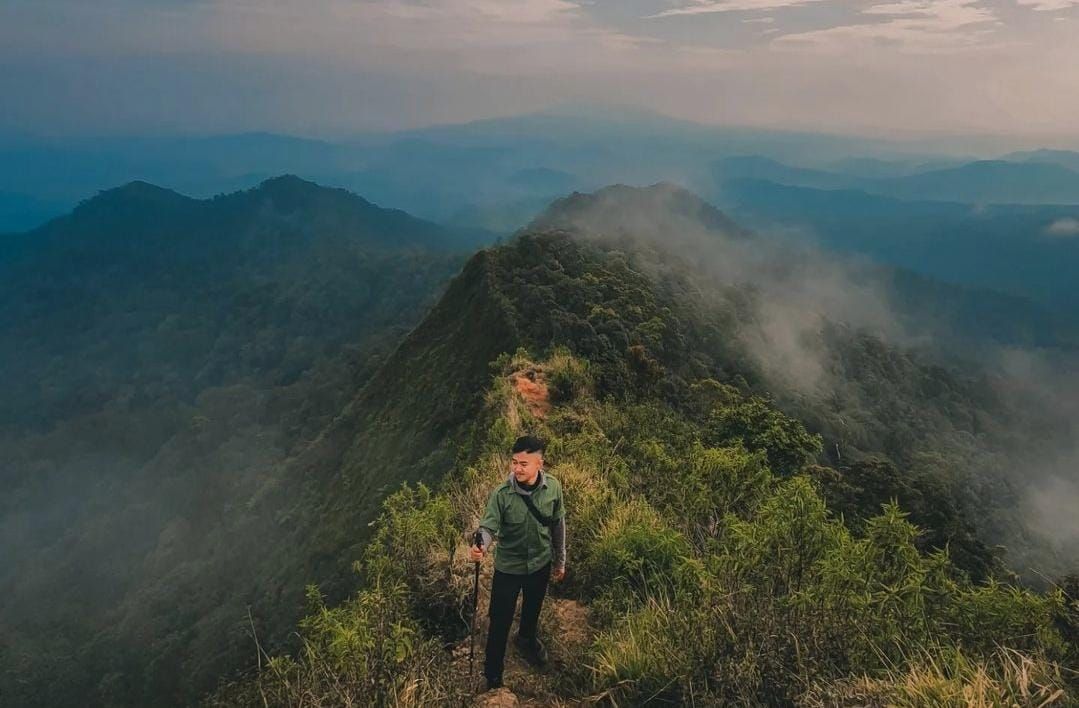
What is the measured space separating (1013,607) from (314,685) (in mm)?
5748

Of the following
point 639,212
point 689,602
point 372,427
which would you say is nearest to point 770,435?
point 689,602

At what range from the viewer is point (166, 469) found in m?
94.4

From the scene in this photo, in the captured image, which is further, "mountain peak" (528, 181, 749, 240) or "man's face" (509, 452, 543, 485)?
"mountain peak" (528, 181, 749, 240)

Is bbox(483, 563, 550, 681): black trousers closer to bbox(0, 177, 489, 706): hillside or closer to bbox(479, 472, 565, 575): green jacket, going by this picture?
bbox(479, 472, 565, 575): green jacket

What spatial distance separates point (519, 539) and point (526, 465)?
2.29ft

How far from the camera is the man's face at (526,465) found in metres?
5.61

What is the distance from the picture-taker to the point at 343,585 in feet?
60.5

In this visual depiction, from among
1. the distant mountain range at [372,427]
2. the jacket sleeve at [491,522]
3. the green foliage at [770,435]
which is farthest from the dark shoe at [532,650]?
the green foliage at [770,435]

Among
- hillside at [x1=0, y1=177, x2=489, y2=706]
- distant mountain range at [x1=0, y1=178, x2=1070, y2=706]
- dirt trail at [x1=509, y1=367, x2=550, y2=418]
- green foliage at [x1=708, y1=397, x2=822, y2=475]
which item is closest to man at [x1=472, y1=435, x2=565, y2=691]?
distant mountain range at [x1=0, y1=178, x2=1070, y2=706]

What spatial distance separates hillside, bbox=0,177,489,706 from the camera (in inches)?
1795

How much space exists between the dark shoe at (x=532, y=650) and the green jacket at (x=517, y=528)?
32.5 inches

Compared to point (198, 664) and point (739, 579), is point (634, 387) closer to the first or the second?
point (739, 579)

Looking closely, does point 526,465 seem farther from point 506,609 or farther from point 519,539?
point 506,609

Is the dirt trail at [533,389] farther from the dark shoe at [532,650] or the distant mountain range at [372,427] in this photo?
the dark shoe at [532,650]
